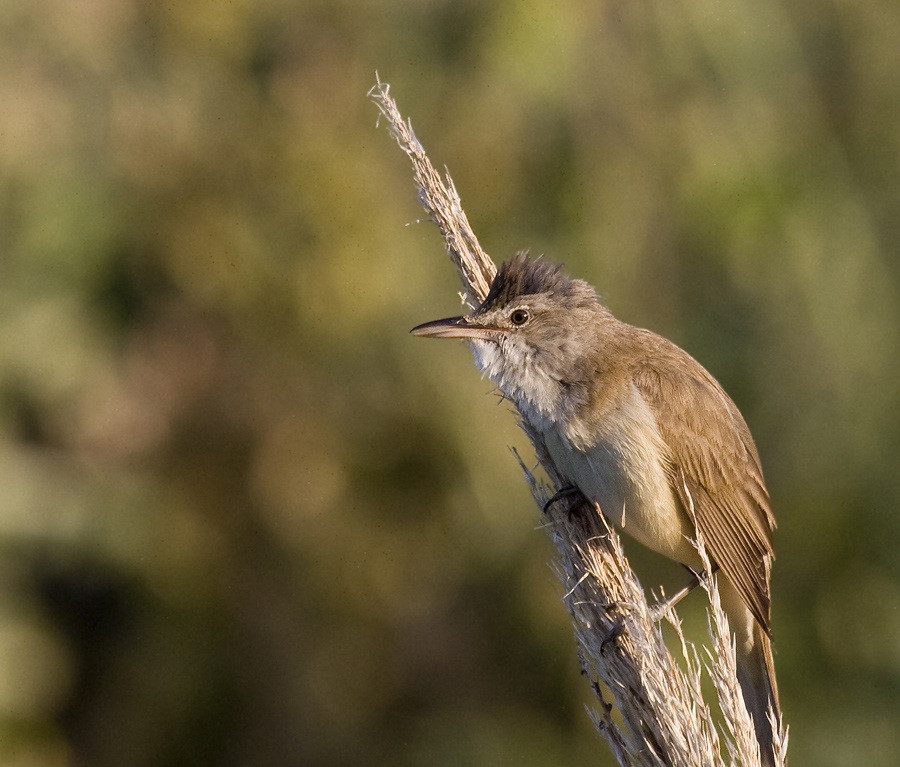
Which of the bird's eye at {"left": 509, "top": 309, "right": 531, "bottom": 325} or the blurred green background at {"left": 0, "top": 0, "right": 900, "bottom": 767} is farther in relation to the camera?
the blurred green background at {"left": 0, "top": 0, "right": 900, "bottom": 767}

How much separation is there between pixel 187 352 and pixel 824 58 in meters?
3.31

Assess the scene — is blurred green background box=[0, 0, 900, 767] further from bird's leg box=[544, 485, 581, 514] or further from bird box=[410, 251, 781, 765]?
bird's leg box=[544, 485, 581, 514]

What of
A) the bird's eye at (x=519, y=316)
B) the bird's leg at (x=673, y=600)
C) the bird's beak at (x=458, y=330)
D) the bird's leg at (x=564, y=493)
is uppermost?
the bird's beak at (x=458, y=330)

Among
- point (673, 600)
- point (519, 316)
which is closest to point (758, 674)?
point (673, 600)

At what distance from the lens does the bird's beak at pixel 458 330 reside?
3.69 m

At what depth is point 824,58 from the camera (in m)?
5.53

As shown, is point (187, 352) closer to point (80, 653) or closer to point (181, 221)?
point (181, 221)

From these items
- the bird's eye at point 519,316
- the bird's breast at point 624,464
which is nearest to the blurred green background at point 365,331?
the bird's eye at point 519,316

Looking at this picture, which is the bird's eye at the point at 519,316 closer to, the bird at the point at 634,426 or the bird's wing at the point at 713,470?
the bird at the point at 634,426

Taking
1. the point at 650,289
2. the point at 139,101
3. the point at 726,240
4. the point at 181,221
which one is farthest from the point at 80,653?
the point at 726,240

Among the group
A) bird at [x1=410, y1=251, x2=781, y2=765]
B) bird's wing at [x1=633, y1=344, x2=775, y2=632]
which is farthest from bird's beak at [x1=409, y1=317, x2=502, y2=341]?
bird's wing at [x1=633, y1=344, x2=775, y2=632]

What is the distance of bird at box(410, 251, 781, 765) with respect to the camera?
3.60 m

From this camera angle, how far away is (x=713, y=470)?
12.6 ft

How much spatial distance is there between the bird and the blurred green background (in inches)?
56.4
